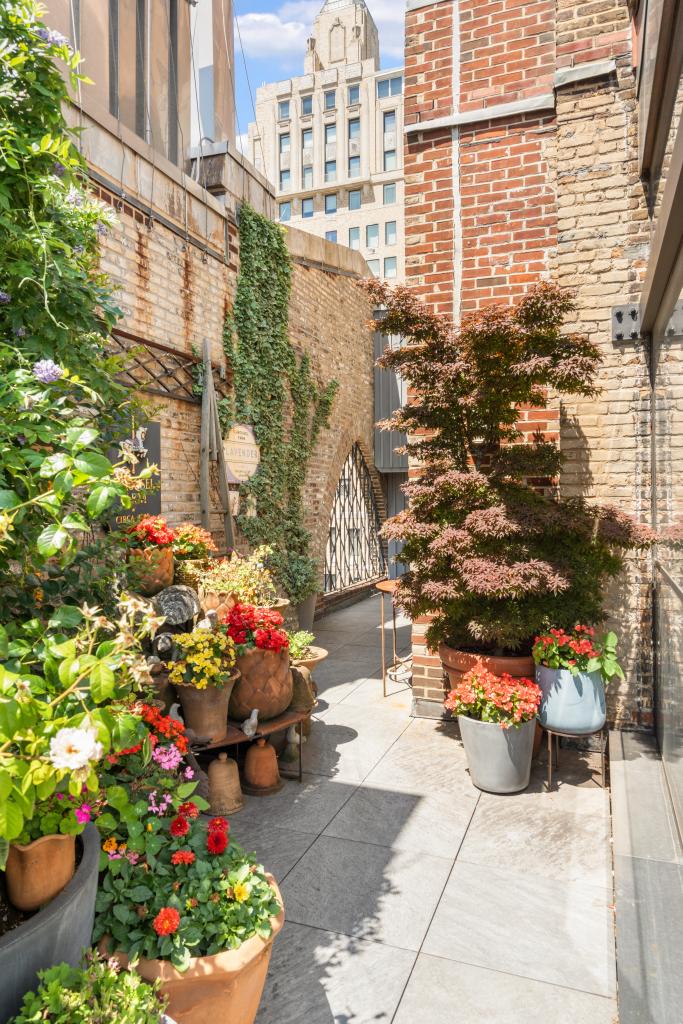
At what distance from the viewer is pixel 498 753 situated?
3.29 m

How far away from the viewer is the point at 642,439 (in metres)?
3.94

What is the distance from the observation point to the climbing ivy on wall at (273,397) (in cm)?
622

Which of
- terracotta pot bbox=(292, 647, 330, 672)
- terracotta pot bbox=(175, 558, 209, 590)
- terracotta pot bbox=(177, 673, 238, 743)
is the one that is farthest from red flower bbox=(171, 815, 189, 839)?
terracotta pot bbox=(292, 647, 330, 672)

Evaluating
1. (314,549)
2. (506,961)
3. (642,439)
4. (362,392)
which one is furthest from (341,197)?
(506,961)

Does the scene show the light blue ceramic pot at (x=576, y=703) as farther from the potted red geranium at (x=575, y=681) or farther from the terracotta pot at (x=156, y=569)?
the terracotta pot at (x=156, y=569)

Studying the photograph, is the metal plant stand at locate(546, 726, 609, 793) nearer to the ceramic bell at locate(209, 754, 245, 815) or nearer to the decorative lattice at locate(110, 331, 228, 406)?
the ceramic bell at locate(209, 754, 245, 815)

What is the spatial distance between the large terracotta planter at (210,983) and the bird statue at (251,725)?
164 centimetres

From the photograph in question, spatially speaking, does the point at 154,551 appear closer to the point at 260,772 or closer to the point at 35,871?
the point at 260,772

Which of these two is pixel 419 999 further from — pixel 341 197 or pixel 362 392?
pixel 341 197

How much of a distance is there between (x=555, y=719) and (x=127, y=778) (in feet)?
7.53

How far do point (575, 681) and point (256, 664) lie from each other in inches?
68.4

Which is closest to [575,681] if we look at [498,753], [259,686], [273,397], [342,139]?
[498,753]

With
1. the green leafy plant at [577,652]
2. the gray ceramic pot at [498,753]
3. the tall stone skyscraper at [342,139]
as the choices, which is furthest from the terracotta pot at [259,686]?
the tall stone skyscraper at [342,139]

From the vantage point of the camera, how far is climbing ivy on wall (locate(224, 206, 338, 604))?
6.22 meters
